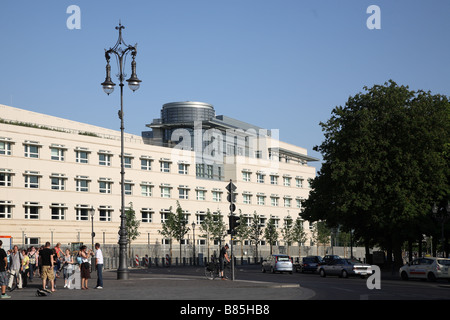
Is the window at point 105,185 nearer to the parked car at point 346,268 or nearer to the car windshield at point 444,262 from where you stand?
the parked car at point 346,268

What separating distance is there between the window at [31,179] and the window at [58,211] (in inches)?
133

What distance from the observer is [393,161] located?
49062mm

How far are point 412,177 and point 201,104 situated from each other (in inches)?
3766

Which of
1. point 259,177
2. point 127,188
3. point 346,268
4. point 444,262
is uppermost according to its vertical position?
point 259,177

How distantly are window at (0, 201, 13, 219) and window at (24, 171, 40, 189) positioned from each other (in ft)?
11.2

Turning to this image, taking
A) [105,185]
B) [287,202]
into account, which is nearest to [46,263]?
[105,185]

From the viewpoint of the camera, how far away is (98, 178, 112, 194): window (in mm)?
89812

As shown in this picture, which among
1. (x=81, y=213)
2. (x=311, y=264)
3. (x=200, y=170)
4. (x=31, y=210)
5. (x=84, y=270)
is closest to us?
(x=84, y=270)

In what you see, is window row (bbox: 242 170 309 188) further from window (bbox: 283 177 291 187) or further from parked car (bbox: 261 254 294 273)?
parked car (bbox: 261 254 294 273)

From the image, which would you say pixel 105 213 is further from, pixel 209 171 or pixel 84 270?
pixel 84 270

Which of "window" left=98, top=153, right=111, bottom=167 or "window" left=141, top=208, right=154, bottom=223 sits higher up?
"window" left=98, top=153, right=111, bottom=167

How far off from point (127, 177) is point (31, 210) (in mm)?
15536

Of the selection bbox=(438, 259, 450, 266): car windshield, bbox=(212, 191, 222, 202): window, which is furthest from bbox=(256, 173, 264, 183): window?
bbox=(438, 259, 450, 266): car windshield

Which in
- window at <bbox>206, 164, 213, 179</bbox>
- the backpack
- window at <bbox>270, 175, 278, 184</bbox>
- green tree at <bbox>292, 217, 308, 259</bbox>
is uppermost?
window at <bbox>206, 164, 213, 179</bbox>
